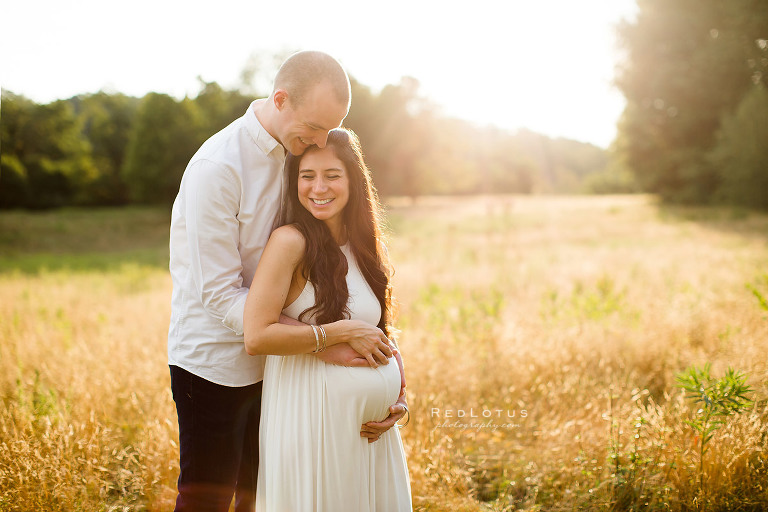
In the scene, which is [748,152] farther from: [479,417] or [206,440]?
[206,440]

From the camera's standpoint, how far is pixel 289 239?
2.51 m

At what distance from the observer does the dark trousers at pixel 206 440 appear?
8.50ft

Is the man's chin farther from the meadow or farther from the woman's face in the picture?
the meadow

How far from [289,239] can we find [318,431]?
0.96 m

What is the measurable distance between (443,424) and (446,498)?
0.80 metres

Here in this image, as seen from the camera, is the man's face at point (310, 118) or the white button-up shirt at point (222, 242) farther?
the man's face at point (310, 118)

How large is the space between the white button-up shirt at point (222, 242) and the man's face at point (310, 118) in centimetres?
11

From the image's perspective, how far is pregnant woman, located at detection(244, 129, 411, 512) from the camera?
8.04 ft

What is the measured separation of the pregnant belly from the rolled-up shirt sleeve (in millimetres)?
532

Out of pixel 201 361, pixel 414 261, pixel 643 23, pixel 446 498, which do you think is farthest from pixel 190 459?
pixel 643 23

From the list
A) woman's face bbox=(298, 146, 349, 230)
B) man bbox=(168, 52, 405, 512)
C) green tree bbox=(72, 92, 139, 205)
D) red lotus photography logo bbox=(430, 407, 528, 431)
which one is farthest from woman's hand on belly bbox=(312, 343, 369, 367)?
green tree bbox=(72, 92, 139, 205)

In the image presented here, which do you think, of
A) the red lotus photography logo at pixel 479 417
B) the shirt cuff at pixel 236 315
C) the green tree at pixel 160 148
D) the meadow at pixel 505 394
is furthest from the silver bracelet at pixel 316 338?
the green tree at pixel 160 148

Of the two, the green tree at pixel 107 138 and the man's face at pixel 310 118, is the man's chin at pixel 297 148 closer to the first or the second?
the man's face at pixel 310 118

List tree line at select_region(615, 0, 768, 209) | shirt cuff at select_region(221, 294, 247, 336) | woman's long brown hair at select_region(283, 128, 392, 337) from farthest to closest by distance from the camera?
tree line at select_region(615, 0, 768, 209), woman's long brown hair at select_region(283, 128, 392, 337), shirt cuff at select_region(221, 294, 247, 336)
